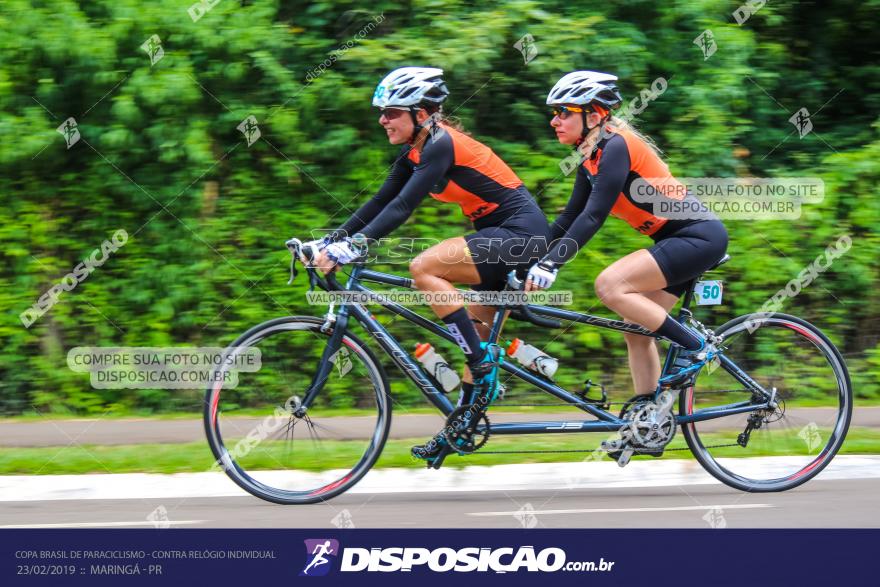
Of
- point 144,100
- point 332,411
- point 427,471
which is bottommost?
point 427,471

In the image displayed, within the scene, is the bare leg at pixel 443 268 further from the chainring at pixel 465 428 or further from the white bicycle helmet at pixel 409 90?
the white bicycle helmet at pixel 409 90

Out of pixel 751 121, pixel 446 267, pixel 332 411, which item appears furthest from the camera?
pixel 751 121

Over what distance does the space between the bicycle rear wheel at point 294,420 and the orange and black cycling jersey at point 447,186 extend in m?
0.66

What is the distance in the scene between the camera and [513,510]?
215 inches

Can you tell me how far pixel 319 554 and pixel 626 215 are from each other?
2316 millimetres

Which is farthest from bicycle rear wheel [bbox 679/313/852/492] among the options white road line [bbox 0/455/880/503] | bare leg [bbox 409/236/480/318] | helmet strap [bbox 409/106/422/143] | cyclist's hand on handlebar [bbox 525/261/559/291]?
helmet strap [bbox 409/106/422/143]

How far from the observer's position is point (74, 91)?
26.9 ft

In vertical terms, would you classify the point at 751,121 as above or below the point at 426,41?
below

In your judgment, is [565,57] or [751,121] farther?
[751,121]

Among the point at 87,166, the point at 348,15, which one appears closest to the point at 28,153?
the point at 87,166

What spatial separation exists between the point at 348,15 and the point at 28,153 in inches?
107

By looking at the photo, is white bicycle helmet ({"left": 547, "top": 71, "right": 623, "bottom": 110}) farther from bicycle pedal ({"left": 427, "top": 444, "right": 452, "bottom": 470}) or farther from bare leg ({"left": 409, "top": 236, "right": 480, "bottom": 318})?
bicycle pedal ({"left": 427, "top": 444, "right": 452, "bottom": 470})

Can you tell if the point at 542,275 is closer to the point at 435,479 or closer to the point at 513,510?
the point at 513,510

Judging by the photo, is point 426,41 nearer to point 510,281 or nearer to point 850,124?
point 510,281
